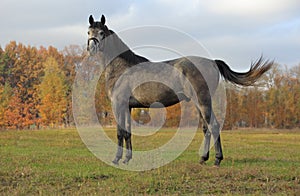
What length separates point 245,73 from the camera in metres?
8.62

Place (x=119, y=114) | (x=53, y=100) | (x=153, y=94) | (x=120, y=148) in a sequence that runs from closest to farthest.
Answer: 1. (x=153, y=94)
2. (x=119, y=114)
3. (x=120, y=148)
4. (x=53, y=100)

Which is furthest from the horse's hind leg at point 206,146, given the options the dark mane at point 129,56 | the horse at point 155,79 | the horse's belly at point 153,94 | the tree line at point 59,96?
the tree line at point 59,96

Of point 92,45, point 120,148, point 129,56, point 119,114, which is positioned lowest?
point 120,148

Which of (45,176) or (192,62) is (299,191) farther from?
(45,176)

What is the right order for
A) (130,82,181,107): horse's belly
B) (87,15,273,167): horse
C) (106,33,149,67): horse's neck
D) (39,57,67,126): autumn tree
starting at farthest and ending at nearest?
(39,57,67,126): autumn tree
(106,33,149,67): horse's neck
(130,82,181,107): horse's belly
(87,15,273,167): horse

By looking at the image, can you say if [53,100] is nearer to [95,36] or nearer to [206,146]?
[95,36]

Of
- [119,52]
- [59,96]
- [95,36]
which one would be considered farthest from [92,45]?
[59,96]

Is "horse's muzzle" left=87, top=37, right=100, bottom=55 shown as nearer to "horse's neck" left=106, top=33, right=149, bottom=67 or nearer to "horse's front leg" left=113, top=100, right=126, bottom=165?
"horse's neck" left=106, top=33, right=149, bottom=67

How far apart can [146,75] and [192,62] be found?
3.84 feet

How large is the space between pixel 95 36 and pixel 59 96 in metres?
37.0

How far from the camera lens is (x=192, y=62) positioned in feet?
27.6

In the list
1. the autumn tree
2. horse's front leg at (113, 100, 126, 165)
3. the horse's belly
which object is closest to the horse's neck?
the horse's belly

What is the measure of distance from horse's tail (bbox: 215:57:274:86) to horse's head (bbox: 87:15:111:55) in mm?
2894

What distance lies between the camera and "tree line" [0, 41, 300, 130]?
44.0 m
